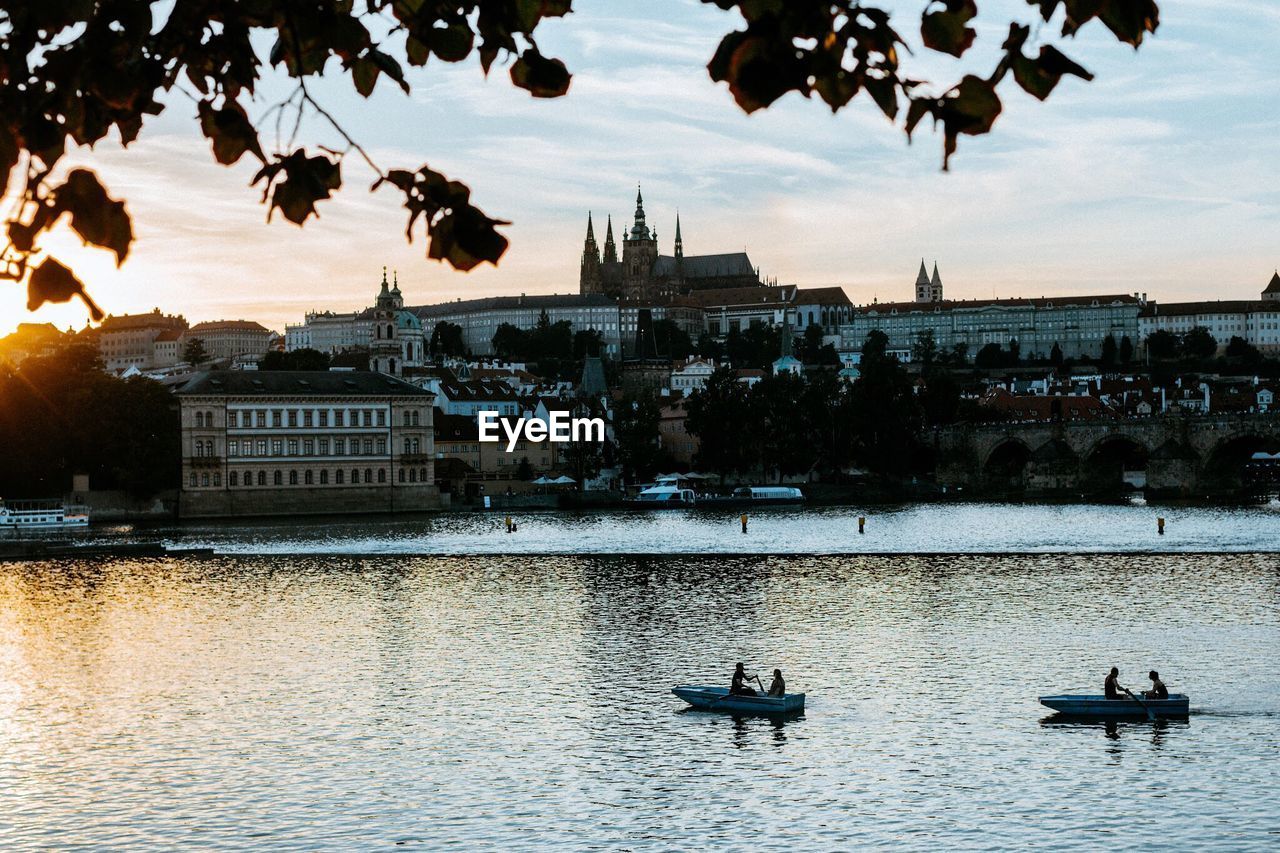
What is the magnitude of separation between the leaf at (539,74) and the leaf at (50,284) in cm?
170

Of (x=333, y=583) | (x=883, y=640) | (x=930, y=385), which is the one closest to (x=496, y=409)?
(x=930, y=385)

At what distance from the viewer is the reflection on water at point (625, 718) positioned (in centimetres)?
2220

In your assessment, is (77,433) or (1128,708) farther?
(77,433)

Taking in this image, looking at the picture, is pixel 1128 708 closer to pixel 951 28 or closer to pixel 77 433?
pixel 951 28

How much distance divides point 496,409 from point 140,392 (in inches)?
1721

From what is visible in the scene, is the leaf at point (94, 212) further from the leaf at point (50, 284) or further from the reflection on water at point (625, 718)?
the reflection on water at point (625, 718)

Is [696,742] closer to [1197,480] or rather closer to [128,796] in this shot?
[128,796]

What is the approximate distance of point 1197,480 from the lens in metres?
110

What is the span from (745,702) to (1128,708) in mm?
6439

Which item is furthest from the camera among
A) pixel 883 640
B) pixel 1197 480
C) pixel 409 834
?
pixel 1197 480

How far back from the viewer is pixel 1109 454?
405 ft

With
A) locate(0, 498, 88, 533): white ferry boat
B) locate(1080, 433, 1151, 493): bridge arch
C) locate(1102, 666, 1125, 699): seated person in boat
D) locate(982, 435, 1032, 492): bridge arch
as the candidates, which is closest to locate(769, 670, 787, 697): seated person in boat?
locate(1102, 666, 1125, 699): seated person in boat

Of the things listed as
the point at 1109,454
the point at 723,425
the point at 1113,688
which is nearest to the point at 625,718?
the point at 1113,688

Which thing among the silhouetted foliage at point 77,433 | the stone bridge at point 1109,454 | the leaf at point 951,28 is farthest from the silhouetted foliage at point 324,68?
the stone bridge at point 1109,454
